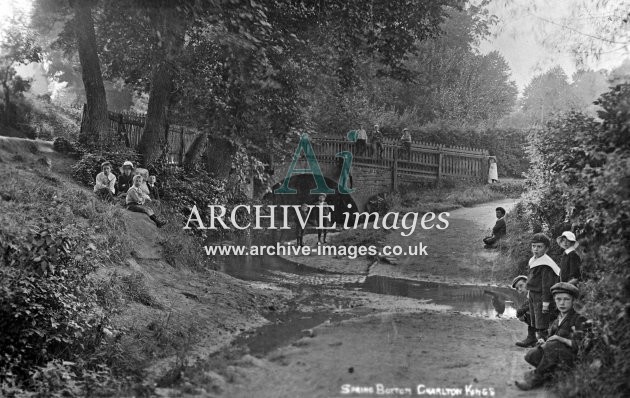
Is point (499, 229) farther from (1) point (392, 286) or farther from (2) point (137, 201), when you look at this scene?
(2) point (137, 201)

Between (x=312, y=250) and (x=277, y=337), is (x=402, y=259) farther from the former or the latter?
(x=277, y=337)

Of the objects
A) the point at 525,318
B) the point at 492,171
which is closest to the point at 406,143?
the point at 492,171

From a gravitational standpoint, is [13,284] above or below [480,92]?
below

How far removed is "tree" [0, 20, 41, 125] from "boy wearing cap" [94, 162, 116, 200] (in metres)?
8.66

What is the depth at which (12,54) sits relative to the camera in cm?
1861

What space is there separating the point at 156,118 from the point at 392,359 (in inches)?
423

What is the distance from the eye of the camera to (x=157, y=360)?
21.5 feet

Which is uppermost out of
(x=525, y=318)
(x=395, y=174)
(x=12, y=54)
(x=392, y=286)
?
(x=12, y=54)

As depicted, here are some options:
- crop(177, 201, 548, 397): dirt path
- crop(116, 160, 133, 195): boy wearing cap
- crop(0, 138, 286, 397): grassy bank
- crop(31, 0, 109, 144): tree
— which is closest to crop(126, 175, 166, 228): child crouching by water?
crop(0, 138, 286, 397): grassy bank

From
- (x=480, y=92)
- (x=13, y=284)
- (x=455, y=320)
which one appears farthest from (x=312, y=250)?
(x=480, y=92)

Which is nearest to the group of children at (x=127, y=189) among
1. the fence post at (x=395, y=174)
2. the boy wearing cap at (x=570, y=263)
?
the boy wearing cap at (x=570, y=263)

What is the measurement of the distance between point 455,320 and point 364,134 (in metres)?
12.7

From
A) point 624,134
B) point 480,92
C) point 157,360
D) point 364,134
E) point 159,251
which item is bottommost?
point 157,360

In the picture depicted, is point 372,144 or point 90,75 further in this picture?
point 372,144
